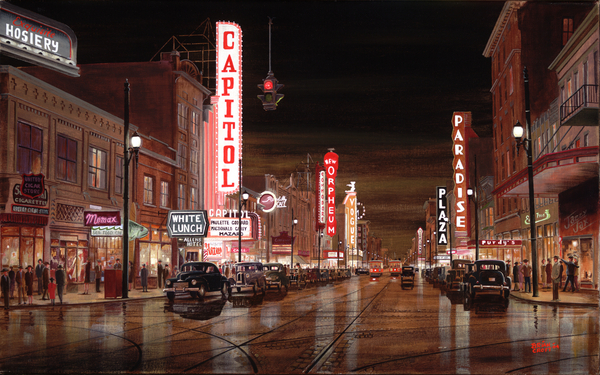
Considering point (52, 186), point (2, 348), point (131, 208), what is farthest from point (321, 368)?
point (131, 208)

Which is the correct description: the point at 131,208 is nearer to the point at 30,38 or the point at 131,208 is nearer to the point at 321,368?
the point at 30,38

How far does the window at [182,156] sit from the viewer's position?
53.8 m

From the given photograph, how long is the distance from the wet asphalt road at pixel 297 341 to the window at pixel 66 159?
13.9 meters

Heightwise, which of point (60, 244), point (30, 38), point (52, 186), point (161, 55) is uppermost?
point (161, 55)

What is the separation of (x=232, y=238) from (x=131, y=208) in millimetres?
13774

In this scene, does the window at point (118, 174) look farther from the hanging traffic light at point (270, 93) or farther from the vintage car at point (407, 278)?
the vintage car at point (407, 278)

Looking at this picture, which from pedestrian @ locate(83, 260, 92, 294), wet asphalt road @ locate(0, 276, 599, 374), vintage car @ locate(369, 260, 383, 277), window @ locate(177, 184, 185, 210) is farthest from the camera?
vintage car @ locate(369, 260, 383, 277)

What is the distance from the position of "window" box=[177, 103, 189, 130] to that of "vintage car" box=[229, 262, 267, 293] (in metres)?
21.6

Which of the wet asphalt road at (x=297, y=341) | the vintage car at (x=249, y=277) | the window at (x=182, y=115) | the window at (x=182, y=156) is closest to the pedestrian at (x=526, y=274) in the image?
the wet asphalt road at (x=297, y=341)

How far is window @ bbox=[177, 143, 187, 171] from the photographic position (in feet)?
176

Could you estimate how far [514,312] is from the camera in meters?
23.3

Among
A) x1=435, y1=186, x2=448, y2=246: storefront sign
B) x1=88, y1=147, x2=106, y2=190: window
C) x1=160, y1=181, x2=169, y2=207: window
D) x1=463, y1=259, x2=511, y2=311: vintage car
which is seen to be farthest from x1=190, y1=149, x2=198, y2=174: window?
x1=435, y1=186, x2=448, y2=246: storefront sign

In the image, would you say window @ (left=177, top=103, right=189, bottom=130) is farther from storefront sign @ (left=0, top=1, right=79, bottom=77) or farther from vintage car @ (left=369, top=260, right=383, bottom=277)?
vintage car @ (left=369, top=260, right=383, bottom=277)
